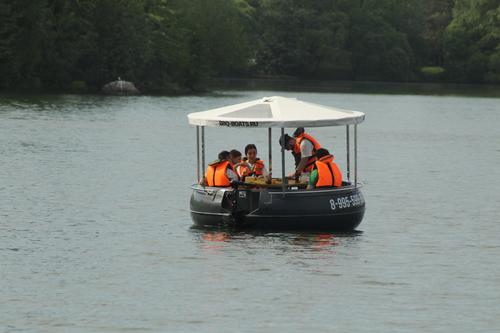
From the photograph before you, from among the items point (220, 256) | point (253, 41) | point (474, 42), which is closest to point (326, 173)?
point (220, 256)

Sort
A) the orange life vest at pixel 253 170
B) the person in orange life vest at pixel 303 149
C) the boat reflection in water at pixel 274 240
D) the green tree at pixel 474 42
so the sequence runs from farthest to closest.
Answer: the green tree at pixel 474 42
the person in orange life vest at pixel 303 149
the orange life vest at pixel 253 170
the boat reflection in water at pixel 274 240

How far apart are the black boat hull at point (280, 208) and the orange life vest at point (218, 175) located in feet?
0.69

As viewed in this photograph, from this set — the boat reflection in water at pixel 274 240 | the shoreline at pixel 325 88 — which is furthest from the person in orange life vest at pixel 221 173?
the shoreline at pixel 325 88

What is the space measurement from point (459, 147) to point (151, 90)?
63963 mm

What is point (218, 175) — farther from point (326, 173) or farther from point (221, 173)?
point (326, 173)

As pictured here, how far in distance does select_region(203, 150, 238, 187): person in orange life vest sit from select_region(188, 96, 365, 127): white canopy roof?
2.76 feet

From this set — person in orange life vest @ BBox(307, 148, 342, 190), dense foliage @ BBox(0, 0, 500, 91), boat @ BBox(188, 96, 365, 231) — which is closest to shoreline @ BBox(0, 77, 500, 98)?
dense foliage @ BBox(0, 0, 500, 91)

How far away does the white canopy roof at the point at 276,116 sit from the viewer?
30219mm

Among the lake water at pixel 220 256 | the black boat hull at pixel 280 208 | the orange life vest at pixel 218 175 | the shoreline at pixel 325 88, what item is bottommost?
the shoreline at pixel 325 88

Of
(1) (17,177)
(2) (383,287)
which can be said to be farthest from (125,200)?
(2) (383,287)

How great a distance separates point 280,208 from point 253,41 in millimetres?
139387

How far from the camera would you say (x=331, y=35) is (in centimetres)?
16288

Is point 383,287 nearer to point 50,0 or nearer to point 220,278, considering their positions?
point 220,278

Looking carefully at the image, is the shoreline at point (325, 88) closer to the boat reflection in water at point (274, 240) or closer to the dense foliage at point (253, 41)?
the dense foliage at point (253, 41)
